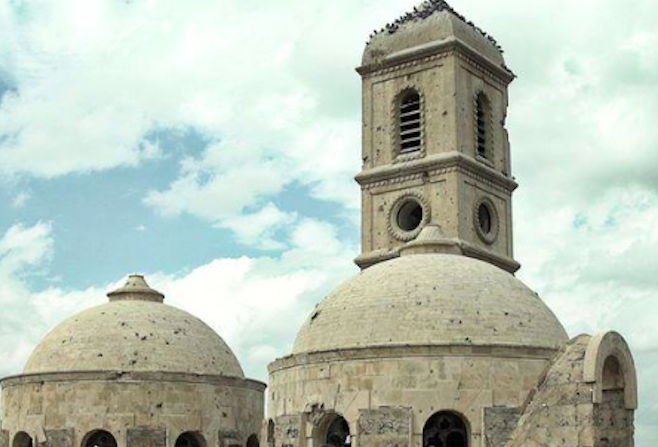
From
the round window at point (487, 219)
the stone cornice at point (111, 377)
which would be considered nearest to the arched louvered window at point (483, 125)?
the round window at point (487, 219)

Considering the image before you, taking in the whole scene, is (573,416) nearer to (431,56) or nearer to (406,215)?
(406,215)

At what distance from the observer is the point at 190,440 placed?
36.9m

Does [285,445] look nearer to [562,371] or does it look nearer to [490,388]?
[490,388]

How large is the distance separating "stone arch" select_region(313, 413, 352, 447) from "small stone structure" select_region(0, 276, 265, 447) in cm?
819

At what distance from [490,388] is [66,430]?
1450cm

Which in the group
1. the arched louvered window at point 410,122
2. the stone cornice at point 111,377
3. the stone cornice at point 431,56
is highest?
the stone cornice at point 431,56

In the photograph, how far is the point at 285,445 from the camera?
29.7m

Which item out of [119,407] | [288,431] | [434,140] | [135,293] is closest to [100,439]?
[119,407]

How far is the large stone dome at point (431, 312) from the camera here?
29.0m

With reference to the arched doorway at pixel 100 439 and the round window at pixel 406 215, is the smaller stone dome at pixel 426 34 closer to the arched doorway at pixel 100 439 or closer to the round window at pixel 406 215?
the round window at pixel 406 215

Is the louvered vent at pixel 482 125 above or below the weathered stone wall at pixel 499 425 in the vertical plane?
above

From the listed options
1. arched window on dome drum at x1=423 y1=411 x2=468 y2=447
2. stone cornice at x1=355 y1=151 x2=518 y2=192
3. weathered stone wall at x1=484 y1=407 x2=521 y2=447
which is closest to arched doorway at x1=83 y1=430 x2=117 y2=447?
arched window on dome drum at x1=423 y1=411 x2=468 y2=447

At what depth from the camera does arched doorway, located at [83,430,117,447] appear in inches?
1410

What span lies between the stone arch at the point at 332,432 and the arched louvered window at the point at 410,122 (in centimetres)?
1992
